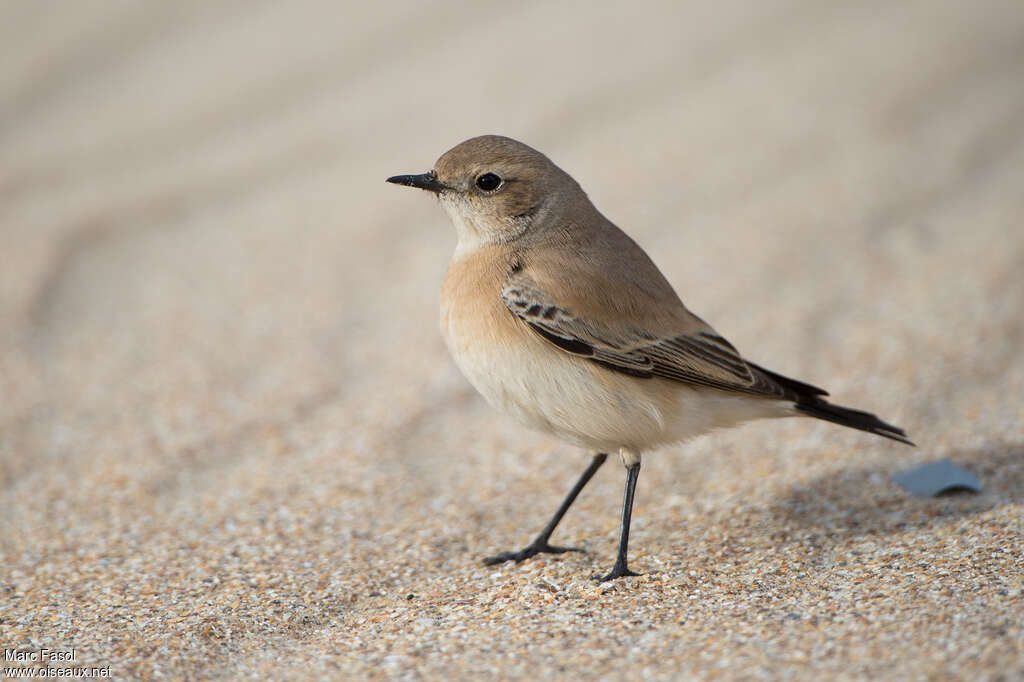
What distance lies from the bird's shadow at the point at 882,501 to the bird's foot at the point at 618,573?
73 cm

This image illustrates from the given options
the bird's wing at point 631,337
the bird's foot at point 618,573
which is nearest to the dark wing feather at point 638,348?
the bird's wing at point 631,337

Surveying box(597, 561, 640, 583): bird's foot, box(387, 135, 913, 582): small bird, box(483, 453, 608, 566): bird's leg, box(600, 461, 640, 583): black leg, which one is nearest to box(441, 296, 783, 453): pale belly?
box(387, 135, 913, 582): small bird

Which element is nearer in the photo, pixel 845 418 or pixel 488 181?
pixel 845 418

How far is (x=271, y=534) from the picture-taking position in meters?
4.30

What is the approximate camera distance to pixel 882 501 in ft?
14.3

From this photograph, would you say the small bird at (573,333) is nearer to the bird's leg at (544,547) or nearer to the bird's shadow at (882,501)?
the bird's leg at (544,547)

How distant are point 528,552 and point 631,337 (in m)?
0.92

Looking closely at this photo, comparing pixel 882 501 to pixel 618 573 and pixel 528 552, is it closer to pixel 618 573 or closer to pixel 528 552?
pixel 618 573

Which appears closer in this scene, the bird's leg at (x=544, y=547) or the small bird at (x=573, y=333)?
the small bird at (x=573, y=333)

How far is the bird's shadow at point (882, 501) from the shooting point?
4.05 metres

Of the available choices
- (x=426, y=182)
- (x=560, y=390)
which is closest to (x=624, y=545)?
(x=560, y=390)

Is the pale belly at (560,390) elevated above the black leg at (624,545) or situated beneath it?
elevated above

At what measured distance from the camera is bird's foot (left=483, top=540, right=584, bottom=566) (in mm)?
4012

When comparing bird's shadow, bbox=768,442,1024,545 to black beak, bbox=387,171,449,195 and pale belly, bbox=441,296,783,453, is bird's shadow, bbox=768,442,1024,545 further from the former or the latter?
black beak, bbox=387,171,449,195
